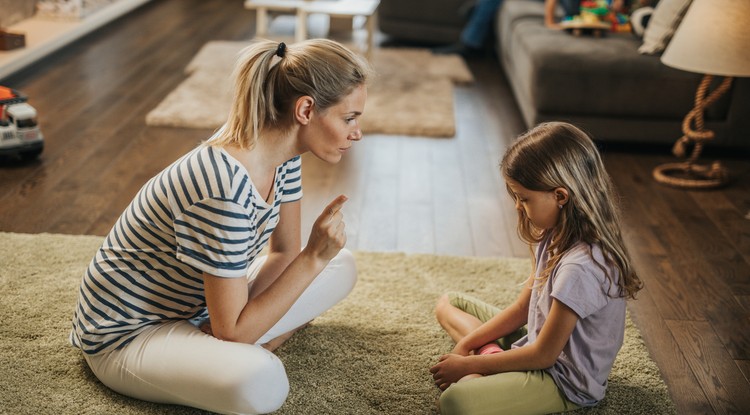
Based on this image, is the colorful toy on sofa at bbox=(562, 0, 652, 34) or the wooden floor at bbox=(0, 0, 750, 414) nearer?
Result: the wooden floor at bbox=(0, 0, 750, 414)

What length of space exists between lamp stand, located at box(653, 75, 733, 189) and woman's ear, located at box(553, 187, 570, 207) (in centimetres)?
180

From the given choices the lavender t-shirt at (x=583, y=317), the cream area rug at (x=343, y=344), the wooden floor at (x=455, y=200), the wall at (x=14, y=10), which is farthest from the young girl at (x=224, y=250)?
the wall at (x=14, y=10)

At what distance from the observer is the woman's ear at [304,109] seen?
1.55 meters

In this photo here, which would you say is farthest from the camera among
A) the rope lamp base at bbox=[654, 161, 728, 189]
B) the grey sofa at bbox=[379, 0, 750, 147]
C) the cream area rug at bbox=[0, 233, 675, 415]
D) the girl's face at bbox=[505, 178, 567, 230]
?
the grey sofa at bbox=[379, 0, 750, 147]

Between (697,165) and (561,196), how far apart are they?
1991 millimetres

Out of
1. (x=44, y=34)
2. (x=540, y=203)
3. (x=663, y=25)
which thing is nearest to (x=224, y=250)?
(x=540, y=203)

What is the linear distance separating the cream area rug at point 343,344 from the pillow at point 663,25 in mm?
1541

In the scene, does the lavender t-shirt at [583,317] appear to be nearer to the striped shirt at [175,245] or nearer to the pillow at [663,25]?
the striped shirt at [175,245]

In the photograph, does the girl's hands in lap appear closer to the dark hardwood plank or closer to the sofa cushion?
the dark hardwood plank

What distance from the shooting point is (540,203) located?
164 cm

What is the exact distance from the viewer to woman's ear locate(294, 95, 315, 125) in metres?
1.55

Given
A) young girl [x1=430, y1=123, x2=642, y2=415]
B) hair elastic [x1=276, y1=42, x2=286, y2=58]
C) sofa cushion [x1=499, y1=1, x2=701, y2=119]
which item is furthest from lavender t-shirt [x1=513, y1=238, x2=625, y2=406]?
sofa cushion [x1=499, y1=1, x2=701, y2=119]

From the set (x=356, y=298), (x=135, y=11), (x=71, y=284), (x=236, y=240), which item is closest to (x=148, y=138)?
(x=71, y=284)

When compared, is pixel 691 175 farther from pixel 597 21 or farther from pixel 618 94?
pixel 597 21
